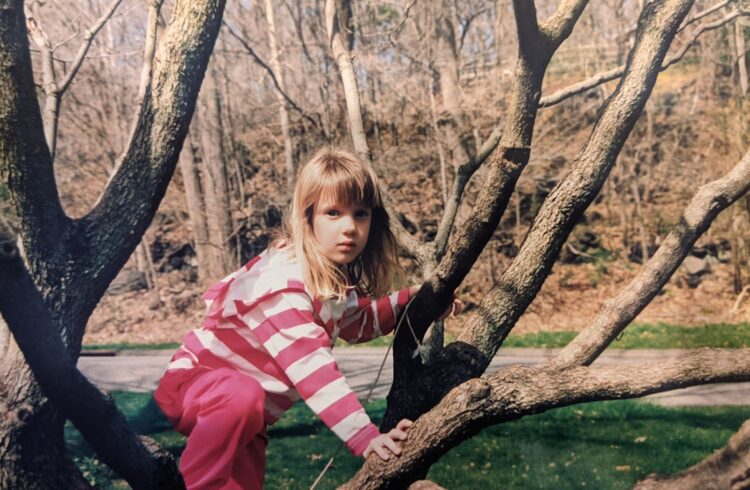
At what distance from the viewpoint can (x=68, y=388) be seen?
1221 mm

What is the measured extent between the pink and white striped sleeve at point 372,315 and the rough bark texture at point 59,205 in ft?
2.03

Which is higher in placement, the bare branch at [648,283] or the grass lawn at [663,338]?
the bare branch at [648,283]

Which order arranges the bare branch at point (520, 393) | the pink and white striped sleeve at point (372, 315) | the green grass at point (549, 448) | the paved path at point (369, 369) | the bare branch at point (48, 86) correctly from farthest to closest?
1. the paved path at point (369, 369)
2. the green grass at point (549, 448)
3. the bare branch at point (48, 86)
4. the pink and white striped sleeve at point (372, 315)
5. the bare branch at point (520, 393)

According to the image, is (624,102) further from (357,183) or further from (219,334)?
(219,334)

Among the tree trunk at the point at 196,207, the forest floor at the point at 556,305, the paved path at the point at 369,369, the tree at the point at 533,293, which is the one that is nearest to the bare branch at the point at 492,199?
the tree at the point at 533,293

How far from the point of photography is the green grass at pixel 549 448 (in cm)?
335

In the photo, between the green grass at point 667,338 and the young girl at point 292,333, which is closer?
the young girl at point 292,333

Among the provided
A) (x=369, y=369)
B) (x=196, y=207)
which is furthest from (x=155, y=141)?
(x=196, y=207)

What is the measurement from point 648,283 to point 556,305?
664 centimetres

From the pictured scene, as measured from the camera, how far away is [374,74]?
819 centimetres

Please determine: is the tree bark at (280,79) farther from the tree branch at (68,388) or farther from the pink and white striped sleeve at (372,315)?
the tree branch at (68,388)

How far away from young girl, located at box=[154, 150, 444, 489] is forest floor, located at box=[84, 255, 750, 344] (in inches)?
212

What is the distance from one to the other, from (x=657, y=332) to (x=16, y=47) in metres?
6.14

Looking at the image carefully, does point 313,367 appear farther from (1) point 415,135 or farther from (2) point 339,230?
(1) point 415,135
